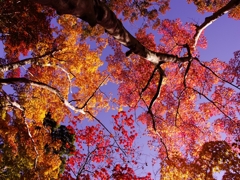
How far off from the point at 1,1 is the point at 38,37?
2456 mm

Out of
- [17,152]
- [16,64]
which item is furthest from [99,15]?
[17,152]

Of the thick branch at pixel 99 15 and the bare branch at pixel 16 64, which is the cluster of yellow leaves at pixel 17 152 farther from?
the thick branch at pixel 99 15

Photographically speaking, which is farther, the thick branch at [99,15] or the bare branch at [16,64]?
the bare branch at [16,64]

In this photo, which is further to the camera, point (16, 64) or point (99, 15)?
point (16, 64)

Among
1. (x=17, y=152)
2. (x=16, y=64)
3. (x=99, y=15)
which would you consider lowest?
(x=99, y=15)

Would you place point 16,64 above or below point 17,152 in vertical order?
above

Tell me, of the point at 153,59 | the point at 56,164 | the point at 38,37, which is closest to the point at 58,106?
the point at 56,164

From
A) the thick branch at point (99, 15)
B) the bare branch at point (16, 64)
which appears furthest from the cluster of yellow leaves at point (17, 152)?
the thick branch at point (99, 15)

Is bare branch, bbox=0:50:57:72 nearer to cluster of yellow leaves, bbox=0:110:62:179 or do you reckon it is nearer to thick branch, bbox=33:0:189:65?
cluster of yellow leaves, bbox=0:110:62:179

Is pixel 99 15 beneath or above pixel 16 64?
beneath

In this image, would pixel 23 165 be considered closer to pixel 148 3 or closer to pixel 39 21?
pixel 39 21

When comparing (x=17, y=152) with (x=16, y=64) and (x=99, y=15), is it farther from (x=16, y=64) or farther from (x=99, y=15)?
(x=99, y=15)

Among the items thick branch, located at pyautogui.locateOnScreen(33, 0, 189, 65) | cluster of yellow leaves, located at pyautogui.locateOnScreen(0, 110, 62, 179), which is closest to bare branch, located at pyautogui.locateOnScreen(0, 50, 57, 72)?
cluster of yellow leaves, located at pyautogui.locateOnScreen(0, 110, 62, 179)

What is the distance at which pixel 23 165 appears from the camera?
931 cm
